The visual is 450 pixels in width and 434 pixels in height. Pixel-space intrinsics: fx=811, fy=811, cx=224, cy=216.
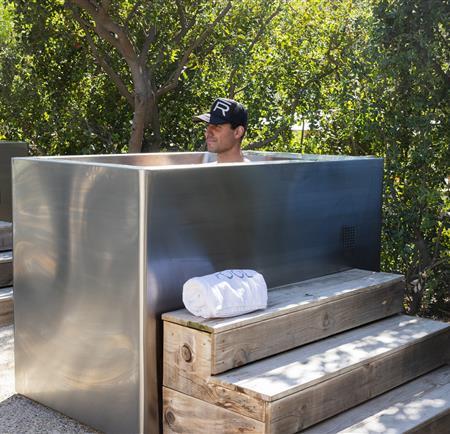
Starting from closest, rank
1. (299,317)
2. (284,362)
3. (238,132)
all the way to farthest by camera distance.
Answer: (284,362) → (299,317) → (238,132)

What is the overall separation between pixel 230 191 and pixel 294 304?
1.89 ft

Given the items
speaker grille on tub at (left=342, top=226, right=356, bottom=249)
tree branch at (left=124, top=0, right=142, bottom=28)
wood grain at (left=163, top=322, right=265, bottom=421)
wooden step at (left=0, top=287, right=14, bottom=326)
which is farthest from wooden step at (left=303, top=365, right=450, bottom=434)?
tree branch at (left=124, top=0, right=142, bottom=28)

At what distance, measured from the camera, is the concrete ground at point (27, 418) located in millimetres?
3646

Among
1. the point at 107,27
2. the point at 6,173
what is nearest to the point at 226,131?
the point at 6,173

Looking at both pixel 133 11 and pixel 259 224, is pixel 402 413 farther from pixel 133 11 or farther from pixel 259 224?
pixel 133 11

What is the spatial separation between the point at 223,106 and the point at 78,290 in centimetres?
141

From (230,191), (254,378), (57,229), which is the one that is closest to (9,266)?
(57,229)

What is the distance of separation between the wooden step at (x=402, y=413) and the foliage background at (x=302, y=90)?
1483 millimetres

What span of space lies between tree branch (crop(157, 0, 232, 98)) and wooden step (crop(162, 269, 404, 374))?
348 centimetres

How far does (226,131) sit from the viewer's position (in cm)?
444

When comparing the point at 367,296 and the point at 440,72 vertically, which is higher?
the point at 440,72

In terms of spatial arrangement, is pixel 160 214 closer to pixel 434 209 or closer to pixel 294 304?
pixel 294 304

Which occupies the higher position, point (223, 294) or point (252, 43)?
point (252, 43)

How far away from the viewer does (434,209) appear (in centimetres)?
519
